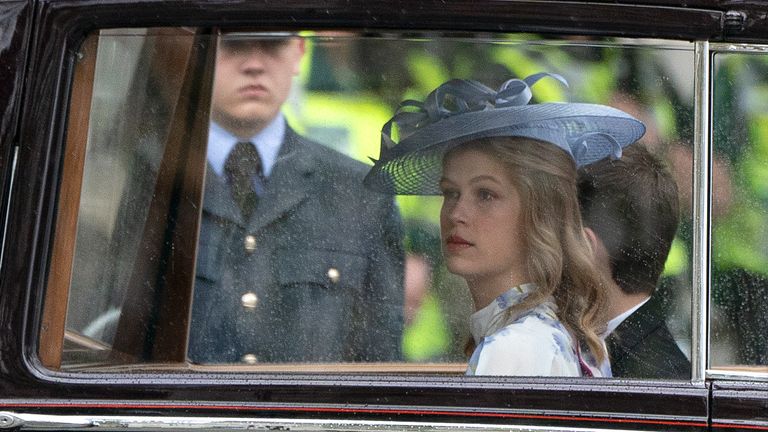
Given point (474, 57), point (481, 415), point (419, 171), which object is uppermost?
point (474, 57)

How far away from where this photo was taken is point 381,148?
2848 mm

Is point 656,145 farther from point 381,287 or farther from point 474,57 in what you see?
point 381,287

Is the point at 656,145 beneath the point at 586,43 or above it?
beneath

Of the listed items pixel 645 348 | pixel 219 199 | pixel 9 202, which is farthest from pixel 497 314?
pixel 9 202

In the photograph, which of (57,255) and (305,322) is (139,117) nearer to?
(57,255)

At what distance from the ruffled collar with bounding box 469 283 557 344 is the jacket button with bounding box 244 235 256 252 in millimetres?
466

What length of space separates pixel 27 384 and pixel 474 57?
3.64 feet

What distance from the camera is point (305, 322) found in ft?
9.23

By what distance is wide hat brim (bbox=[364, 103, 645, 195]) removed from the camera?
9.14 feet

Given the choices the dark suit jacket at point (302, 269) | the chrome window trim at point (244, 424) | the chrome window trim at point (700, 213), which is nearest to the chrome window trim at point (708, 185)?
the chrome window trim at point (700, 213)

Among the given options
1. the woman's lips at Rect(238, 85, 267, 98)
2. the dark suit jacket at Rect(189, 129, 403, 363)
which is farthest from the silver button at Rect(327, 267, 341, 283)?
the woman's lips at Rect(238, 85, 267, 98)

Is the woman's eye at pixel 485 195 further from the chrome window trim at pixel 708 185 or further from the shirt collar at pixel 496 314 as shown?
the chrome window trim at pixel 708 185

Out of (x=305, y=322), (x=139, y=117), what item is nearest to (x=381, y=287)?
(x=305, y=322)

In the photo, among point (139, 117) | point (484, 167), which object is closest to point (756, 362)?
point (484, 167)
